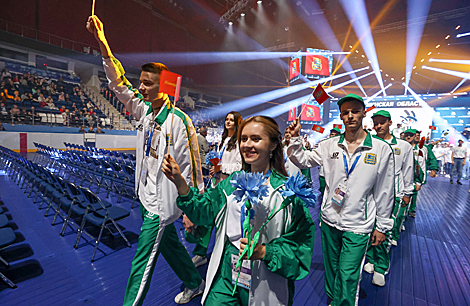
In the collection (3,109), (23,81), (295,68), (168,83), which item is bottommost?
(168,83)

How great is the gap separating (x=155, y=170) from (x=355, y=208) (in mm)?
1593

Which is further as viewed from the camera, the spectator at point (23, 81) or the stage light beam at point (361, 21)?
the spectator at point (23, 81)

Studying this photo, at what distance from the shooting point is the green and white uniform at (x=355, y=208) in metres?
1.75

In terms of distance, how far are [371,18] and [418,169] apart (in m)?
8.11

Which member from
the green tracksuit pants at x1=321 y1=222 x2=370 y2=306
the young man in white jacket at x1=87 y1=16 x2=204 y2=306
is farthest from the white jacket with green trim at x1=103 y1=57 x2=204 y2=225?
the green tracksuit pants at x1=321 y1=222 x2=370 y2=306

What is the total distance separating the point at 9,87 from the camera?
1324 cm

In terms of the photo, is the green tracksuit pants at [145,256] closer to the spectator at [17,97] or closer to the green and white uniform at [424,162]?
the green and white uniform at [424,162]

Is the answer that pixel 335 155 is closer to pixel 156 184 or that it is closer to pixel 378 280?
pixel 156 184

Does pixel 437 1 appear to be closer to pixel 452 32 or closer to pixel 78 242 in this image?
pixel 452 32

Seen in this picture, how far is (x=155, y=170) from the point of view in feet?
5.61

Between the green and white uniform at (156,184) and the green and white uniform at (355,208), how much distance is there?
2.96 ft

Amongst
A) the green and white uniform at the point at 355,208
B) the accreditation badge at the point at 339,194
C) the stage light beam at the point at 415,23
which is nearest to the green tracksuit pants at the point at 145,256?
the green and white uniform at the point at 355,208

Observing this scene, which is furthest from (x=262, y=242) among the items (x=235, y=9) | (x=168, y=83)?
(x=235, y=9)

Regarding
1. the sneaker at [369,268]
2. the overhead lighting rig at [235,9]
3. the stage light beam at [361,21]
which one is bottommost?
the sneaker at [369,268]
